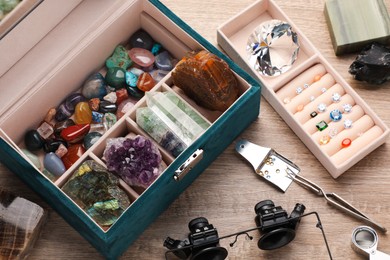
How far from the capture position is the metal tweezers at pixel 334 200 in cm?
193

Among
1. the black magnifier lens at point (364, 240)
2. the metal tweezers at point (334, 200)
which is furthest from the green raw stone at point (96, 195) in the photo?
the black magnifier lens at point (364, 240)

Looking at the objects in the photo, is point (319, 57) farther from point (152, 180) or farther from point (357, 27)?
point (152, 180)

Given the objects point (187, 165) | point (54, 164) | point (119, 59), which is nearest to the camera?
point (187, 165)

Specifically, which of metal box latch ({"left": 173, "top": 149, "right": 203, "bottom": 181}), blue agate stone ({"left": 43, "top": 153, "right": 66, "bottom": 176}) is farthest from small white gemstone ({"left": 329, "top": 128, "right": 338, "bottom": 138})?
blue agate stone ({"left": 43, "top": 153, "right": 66, "bottom": 176})

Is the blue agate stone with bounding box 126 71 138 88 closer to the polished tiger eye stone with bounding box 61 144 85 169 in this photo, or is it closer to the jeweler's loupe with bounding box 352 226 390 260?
the polished tiger eye stone with bounding box 61 144 85 169

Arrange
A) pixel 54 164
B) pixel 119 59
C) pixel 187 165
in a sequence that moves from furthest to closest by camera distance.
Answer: pixel 119 59
pixel 54 164
pixel 187 165

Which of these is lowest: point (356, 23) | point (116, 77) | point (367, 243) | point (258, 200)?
point (367, 243)

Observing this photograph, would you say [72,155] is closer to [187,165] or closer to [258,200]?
[187,165]

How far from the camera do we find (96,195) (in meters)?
1.87

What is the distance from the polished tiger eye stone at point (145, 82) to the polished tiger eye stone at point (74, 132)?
15cm

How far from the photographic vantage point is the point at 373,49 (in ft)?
6.66

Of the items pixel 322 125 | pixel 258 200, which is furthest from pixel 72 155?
pixel 322 125

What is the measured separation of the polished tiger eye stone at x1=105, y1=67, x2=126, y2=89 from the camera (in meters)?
2.03

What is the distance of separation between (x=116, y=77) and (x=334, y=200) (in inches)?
21.8
